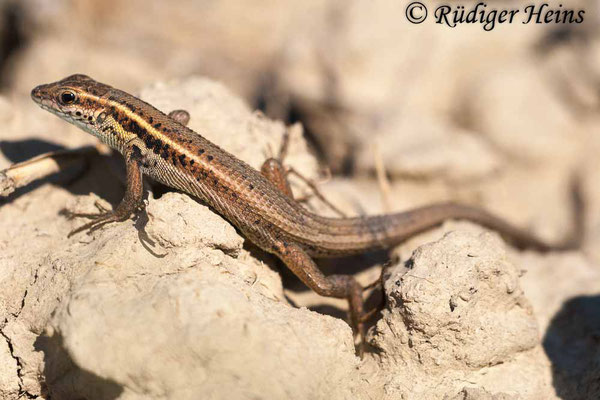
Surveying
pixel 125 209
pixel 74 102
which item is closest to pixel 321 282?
pixel 125 209

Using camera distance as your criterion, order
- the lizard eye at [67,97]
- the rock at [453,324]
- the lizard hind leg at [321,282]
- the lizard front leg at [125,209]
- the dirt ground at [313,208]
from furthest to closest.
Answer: the lizard eye at [67,97], the lizard hind leg at [321,282], the lizard front leg at [125,209], the rock at [453,324], the dirt ground at [313,208]

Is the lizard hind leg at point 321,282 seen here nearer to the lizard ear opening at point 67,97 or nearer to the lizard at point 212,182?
the lizard at point 212,182

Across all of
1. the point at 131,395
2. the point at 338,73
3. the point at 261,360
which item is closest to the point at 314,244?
the point at 261,360

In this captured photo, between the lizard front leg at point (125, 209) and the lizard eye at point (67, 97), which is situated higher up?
the lizard eye at point (67, 97)

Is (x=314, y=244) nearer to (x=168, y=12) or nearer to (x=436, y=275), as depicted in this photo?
(x=436, y=275)

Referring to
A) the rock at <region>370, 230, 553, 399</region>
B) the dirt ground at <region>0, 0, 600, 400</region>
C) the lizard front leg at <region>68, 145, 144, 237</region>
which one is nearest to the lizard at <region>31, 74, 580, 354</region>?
the lizard front leg at <region>68, 145, 144, 237</region>

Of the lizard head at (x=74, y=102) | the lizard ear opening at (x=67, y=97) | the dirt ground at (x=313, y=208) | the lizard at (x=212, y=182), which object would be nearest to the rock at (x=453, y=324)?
the dirt ground at (x=313, y=208)

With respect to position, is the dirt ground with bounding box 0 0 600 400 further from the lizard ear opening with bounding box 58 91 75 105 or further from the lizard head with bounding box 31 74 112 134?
the lizard ear opening with bounding box 58 91 75 105
